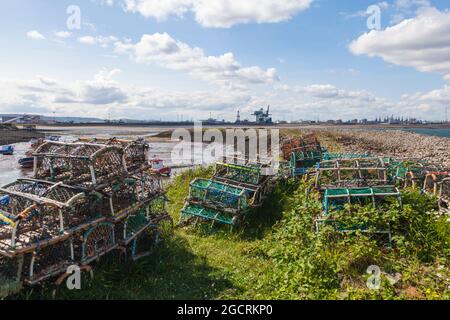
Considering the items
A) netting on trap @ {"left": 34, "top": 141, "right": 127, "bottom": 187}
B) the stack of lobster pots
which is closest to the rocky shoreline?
the stack of lobster pots

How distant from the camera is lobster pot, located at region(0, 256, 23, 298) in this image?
584 cm

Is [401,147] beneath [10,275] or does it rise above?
above

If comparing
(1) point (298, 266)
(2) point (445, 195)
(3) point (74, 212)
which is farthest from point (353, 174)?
(3) point (74, 212)

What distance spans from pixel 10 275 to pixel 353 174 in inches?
334

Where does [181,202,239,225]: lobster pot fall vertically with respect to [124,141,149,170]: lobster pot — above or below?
below

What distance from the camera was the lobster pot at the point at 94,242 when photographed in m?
7.02

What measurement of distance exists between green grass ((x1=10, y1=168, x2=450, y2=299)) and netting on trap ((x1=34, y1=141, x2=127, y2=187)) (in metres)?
1.80

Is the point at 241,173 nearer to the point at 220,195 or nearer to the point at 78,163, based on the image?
the point at 220,195

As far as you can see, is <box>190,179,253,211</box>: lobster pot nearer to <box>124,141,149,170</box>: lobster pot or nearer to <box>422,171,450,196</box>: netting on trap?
<box>124,141,149,170</box>: lobster pot

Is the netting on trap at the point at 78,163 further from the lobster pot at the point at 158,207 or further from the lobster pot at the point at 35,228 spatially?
the lobster pot at the point at 158,207

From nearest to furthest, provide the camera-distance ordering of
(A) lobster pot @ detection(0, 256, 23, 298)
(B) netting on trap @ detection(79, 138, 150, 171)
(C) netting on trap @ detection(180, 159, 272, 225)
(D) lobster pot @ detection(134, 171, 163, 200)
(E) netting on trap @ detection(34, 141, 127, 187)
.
Result: (A) lobster pot @ detection(0, 256, 23, 298), (E) netting on trap @ detection(34, 141, 127, 187), (B) netting on trap @ detection(79, 138, 150, 171), (D) lobster pot @ detection(134, 171, 163, 200), (C) netting on trap @ detection(180, 159, 272, 225)

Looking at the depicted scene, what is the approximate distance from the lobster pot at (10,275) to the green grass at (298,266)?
1.20 feet

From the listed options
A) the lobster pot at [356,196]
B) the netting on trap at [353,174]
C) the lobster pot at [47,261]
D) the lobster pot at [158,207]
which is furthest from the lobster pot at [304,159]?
the lobster pot at [47,261]

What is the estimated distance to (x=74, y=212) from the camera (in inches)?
298
